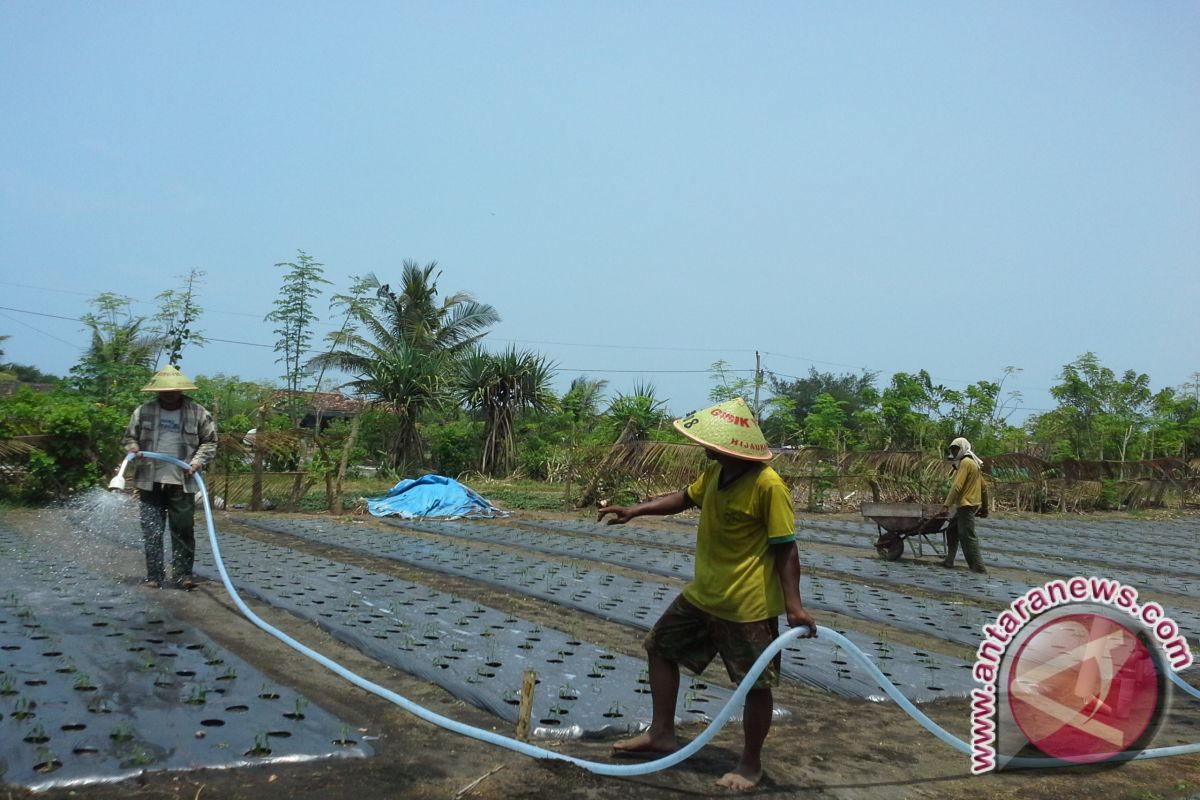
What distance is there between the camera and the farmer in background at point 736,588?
3.27 meters

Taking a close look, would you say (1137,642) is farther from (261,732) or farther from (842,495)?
(842,495)

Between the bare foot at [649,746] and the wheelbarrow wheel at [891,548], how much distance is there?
25.1ft

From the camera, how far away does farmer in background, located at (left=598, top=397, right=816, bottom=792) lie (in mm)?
3266

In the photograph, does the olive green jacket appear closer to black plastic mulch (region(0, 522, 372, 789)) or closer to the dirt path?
black plastic mulch (region(0, 522, 372, 789))

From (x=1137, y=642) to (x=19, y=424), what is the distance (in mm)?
13860

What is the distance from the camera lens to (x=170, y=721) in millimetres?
3590

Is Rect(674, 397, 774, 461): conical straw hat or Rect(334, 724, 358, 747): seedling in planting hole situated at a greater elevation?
Rect(674, 397, 774, 461): conical straw hat

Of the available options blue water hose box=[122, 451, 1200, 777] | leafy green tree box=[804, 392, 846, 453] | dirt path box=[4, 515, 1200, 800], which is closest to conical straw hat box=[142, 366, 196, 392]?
dirt path box=[4, 515, 1200, 800]

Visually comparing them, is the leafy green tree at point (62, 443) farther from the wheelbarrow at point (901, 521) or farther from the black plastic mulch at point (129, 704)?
the wheelbarrow at point (901, 521)

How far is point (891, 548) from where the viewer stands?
1060 cm

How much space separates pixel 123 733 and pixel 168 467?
3435 millimetres

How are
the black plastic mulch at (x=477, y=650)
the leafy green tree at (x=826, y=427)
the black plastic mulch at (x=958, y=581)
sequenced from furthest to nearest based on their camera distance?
the leafy green tree at (x=826, y=427)
the black plastic mulch at (x=958, y=581)
the black plastic mulch at (x=477, y=650)

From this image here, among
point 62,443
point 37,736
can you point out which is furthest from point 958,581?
point 62,443

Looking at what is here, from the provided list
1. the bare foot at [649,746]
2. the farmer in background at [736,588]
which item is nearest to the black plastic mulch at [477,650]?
the bare foot at [649,746]
